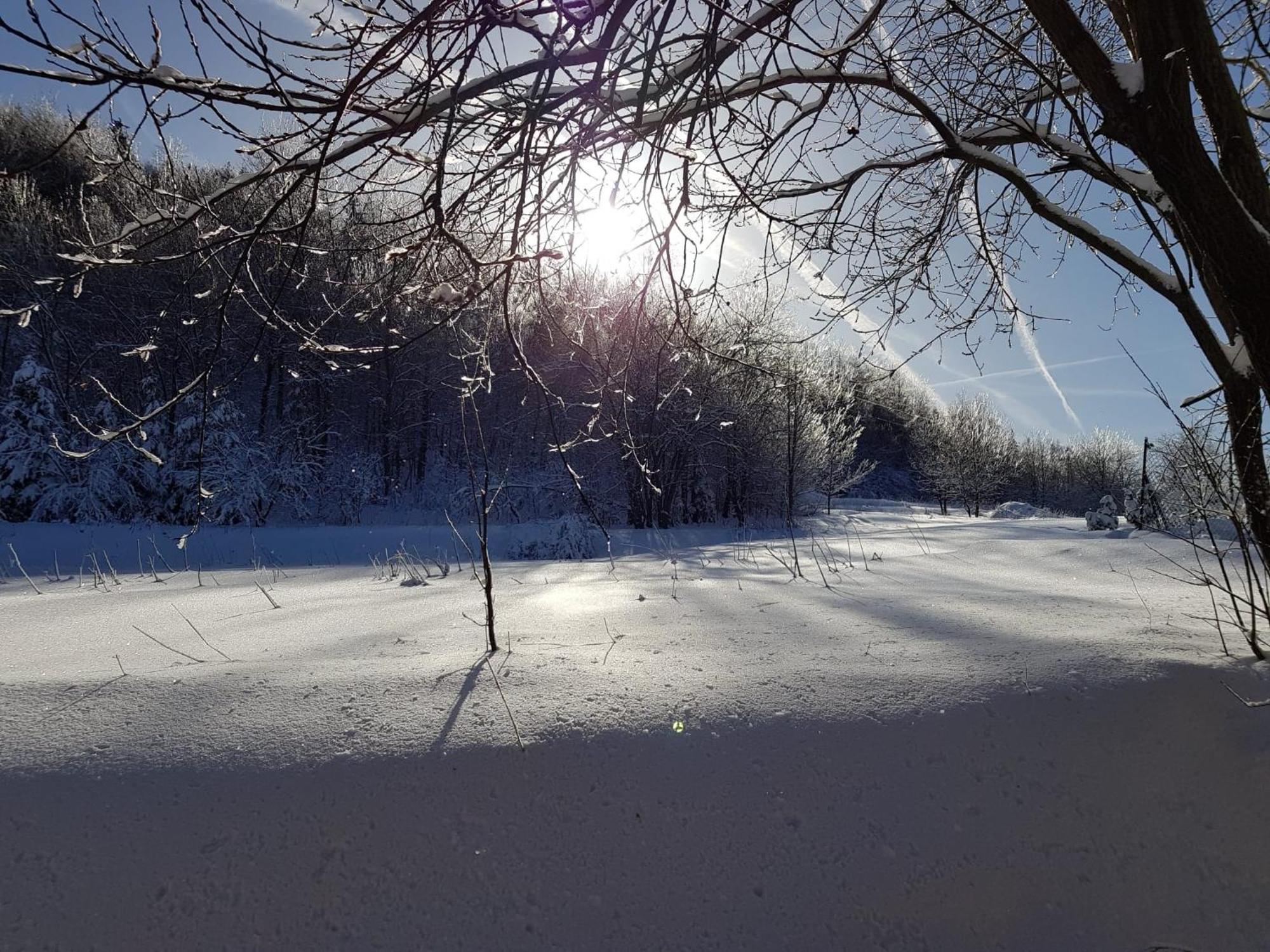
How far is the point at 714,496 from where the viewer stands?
1662cm

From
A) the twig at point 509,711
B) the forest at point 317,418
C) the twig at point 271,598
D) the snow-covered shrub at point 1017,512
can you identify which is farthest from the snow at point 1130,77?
the snow-covered shrub at point 1017,512

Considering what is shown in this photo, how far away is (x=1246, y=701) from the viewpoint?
4.79ft

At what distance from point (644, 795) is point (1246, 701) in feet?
4.92

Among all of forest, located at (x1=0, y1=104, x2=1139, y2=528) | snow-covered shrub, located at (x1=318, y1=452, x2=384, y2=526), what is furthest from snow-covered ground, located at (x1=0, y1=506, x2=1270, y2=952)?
snow-covered shrub, located at (x1=318, y1=452, x2=384, y2=526)

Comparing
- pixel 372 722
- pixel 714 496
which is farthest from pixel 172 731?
pixel 714 496

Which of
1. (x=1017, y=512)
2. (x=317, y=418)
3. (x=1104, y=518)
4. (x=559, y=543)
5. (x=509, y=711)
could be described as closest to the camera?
(x=509, y=711)

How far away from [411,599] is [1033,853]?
9.38 feet

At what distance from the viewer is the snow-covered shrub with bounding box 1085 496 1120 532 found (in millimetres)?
9117

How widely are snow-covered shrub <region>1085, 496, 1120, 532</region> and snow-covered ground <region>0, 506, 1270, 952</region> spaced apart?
902 centimetres

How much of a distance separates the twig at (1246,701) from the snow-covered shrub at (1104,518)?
907cm

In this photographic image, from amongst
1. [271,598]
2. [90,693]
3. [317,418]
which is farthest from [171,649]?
[317,418]

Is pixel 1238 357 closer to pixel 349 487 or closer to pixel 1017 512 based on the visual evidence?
pixel 349 487

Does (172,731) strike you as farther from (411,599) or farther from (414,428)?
(414,428)

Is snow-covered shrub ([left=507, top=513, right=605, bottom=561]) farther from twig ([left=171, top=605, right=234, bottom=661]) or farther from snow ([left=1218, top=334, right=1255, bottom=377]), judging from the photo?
snow ([left=1218, top=334, right=1255, bottom=377])
